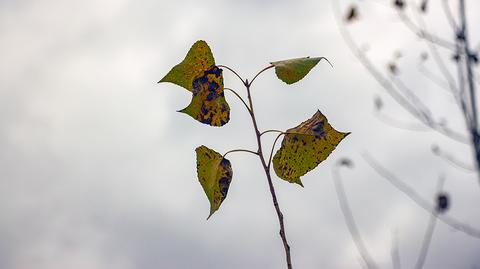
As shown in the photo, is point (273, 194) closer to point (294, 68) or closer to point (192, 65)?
point (294, 68)

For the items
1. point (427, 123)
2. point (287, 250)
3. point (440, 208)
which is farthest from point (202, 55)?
point (427, 123)

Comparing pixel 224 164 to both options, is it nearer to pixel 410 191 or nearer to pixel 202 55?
pixel 202 55

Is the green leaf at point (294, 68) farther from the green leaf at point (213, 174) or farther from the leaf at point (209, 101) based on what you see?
the green leaf at point (213, 174)

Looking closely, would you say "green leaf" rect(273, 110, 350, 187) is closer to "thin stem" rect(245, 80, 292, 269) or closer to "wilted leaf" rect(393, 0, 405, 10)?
"thin stem" rect(245, 80, 292, 269)

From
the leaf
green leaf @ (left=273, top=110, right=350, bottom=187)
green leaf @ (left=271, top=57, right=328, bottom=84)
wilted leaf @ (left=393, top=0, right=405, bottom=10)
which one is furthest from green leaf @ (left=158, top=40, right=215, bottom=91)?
wilted leaf @ (left=393, top=0, right=405, bottom=10)

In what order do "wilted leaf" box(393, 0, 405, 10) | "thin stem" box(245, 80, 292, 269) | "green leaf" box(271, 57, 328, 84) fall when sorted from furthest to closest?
"wilted leaf" box(393, 0, 405, 10), "green leaf" box(271, 57, 328, 84), "thin stem" box(245, 80, 292, 269)

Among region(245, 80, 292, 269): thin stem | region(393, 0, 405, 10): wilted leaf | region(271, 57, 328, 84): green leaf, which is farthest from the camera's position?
region(393, 0, 405, 10): wilted leaf

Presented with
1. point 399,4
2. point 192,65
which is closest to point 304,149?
point 192,65
